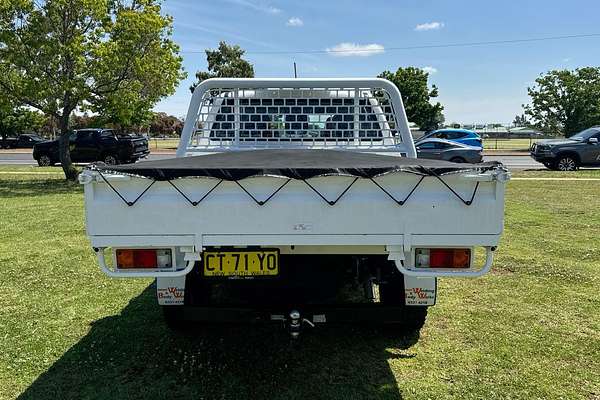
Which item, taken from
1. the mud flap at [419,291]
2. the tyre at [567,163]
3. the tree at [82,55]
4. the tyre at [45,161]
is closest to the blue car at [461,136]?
the tyre at [567,163]

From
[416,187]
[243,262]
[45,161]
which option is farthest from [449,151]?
[45,161]

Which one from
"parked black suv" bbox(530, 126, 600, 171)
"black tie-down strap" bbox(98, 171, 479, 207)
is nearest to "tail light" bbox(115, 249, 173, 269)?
"black tie-down strap" bbox(98, 171, 479, 207)

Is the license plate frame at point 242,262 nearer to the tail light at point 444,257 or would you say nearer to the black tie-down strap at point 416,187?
the black tie-down strap at point 416,187

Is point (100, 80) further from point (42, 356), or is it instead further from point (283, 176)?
point (283, 176)

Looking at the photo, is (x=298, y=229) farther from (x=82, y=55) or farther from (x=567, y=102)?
(x=567, y=102)

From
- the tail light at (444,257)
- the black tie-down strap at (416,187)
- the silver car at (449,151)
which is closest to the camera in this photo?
the black tie-down strap at (416,187)

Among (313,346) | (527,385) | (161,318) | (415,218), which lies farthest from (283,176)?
(161,318)

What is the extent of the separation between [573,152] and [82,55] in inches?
639

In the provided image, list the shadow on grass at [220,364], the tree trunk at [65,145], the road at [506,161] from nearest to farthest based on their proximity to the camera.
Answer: the shadow on grass at [220,364]
the tree trunk at [65,145]
the road at [506,161]

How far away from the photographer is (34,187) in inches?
532

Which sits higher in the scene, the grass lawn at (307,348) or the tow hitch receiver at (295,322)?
the tow hitch receiver at (295,322)

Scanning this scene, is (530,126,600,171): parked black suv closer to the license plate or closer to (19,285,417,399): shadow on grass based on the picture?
(19,285,417,399): shadow on grass

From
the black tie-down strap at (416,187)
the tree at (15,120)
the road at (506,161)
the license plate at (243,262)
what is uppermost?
the tree at (15,120)

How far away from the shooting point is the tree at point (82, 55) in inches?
499
